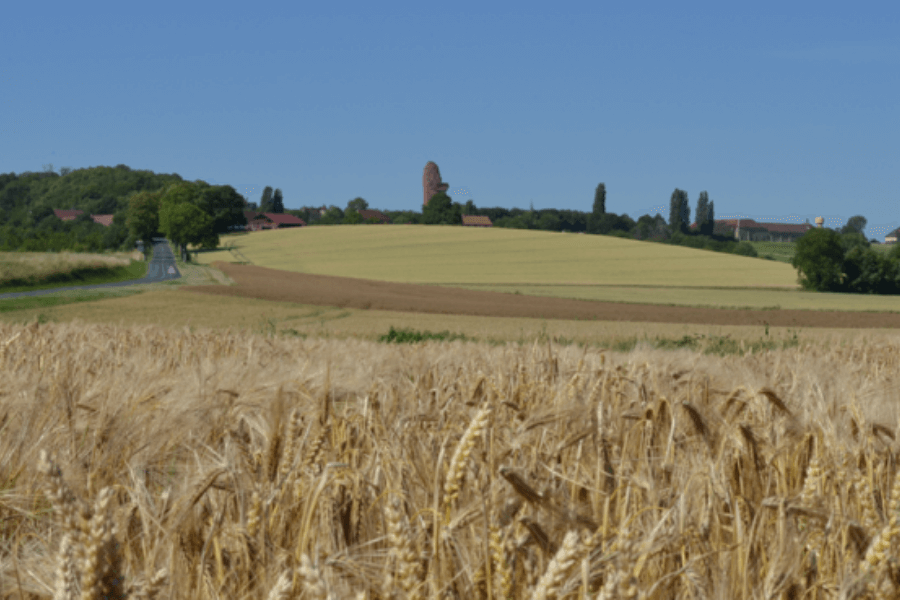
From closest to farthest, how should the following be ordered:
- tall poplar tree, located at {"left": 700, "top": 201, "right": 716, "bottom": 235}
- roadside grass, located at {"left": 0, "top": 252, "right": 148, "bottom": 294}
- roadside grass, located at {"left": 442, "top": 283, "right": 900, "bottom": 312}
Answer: roadside grass, located at {"left": 442, "top": 283, "right": 900, "bottom": 312}, roadside grass, located at {"left": 0, "top": 252, "right": 148, "bottom": 294}, tall poplar tree, located at {"left": 700, "top": 201, "right": 716, "bottom": 235}

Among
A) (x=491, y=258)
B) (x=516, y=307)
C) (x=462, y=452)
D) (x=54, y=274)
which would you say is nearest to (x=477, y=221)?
(x=491, y=258)

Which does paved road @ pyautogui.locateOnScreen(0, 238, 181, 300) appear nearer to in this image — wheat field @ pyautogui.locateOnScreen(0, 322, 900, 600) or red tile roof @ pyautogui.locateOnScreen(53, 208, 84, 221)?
wheat field @ pyautogui.locateOnScreen(0, 322, 900, 600)

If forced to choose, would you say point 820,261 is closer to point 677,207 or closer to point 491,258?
point 491,258

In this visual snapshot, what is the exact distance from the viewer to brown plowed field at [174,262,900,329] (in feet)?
107

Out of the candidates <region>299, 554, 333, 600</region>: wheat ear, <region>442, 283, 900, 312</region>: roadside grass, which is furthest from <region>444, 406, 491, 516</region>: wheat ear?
<region>442, 283, 900, 312</region>: roadside grass

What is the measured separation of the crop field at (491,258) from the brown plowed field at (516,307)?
1336 centimetres

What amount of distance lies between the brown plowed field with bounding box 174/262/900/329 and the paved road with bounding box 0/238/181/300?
6918mm

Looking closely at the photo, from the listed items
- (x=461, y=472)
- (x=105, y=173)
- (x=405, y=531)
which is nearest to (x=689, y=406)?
(x=461, y=472)

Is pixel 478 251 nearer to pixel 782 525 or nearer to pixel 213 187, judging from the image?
pixel 213 187

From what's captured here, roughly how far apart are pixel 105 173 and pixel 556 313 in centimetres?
18339

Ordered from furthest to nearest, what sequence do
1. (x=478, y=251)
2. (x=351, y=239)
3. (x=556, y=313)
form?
(x=351, y=239)
(x=478, y=251)
(x=556, y=313)

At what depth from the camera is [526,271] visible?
66.3 m

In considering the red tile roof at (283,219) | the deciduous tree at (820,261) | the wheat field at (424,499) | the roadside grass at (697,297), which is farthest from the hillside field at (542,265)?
the red tile roof at (283,219)

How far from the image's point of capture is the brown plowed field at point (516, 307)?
3259 centimetres
